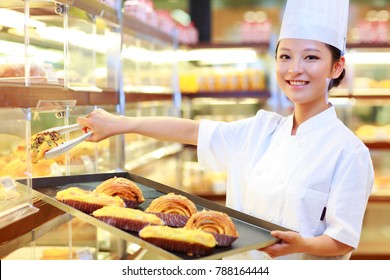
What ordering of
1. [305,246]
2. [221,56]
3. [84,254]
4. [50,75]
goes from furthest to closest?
[221,56] < [84,254] < [50,75] < [305,246]

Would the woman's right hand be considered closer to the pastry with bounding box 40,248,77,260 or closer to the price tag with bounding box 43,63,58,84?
the price tag with bounding box 43,63,58,84

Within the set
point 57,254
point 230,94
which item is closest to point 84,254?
point 57,254

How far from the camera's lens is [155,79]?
13.1 feet

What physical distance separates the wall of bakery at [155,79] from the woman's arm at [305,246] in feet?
2.11

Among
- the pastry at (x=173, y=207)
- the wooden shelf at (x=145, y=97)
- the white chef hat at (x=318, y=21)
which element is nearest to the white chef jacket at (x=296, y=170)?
the white chef hat at (x=318, y=21)

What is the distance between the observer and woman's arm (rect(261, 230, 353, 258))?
1341mm

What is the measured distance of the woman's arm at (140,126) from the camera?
5.46ft

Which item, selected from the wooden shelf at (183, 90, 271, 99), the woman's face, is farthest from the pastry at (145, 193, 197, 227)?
the wooden shelf at (183, 90, 271, 99)

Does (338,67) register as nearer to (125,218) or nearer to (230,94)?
(125,218)

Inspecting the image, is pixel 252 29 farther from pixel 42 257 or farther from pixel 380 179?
pixel 42 257

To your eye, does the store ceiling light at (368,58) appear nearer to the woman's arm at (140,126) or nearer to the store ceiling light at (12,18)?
the woman's arm at (140,126)

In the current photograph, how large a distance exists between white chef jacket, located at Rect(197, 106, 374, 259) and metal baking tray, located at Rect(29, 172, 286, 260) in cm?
16

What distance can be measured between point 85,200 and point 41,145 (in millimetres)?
263

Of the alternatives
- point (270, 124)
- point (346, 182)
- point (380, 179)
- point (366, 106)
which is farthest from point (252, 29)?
point (346, 182)
